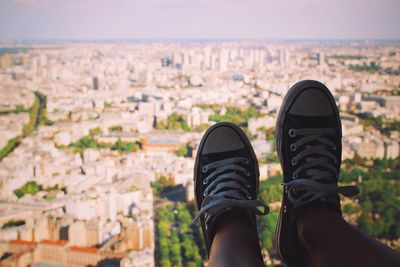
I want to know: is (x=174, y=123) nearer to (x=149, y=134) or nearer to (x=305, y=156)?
(x=149, y=134)

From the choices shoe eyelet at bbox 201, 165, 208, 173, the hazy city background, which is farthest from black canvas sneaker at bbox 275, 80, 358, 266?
the hazy city background

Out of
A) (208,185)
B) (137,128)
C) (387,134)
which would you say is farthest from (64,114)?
(387,134)

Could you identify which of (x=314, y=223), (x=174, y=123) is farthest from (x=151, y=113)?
(x=314, y=223)

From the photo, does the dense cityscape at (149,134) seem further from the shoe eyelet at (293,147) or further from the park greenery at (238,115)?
the shoe eyelet at (293,147)

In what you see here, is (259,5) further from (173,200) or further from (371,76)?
(173,200)

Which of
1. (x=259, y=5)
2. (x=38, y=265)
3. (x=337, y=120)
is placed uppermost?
(x=259, y=5)

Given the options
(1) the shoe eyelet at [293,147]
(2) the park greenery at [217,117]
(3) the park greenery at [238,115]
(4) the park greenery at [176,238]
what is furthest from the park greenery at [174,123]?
(1) the shoe eyelet at [293,147]
